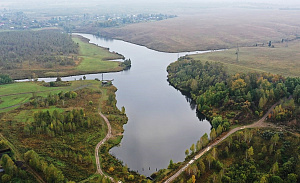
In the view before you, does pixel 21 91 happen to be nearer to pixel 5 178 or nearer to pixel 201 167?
pixel 5 178

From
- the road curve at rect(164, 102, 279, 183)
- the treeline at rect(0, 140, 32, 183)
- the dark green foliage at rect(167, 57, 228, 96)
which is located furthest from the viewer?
the dark green foliage at rect(167, 57, 228, 96)

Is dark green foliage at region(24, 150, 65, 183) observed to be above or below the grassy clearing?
below

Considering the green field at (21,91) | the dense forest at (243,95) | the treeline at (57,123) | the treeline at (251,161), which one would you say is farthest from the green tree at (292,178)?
the green field at (21,91)

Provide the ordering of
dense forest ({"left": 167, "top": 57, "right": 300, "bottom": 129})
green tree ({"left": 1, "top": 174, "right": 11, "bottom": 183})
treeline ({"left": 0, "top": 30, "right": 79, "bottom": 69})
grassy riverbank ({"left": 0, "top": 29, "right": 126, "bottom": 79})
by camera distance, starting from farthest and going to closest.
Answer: treeline ({"left": 0, "top": 30, "right": 79, "bottom": 69}) → grassy riverbank ({"left": 0, "top": 29, "right": 126, "bottom": 79}) → dense forest ({"left": 167, "top": 57, "right": 300, "bottom": 129}) → green tree ({"left": 1, "top": 174, "right": 11, "bottom": 183})

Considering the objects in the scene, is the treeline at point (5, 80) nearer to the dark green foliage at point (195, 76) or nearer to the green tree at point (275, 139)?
the dark green foliage at point (195, 76)

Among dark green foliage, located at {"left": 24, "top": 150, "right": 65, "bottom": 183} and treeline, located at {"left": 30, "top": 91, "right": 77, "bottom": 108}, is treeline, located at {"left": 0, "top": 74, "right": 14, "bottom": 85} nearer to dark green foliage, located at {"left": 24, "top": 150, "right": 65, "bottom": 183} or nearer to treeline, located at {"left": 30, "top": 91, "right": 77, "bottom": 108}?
treeline, located at {"left": 30, "top": 91, "right": 77, "bottom": 108}

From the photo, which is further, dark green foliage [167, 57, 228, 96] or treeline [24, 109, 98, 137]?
dark green foliage [167, 57, 228, 96]

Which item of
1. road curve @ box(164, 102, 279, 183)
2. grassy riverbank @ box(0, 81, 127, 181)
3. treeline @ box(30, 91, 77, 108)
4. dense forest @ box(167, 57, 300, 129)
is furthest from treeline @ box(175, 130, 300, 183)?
treeline @ box(30, 91, 77, 108)
